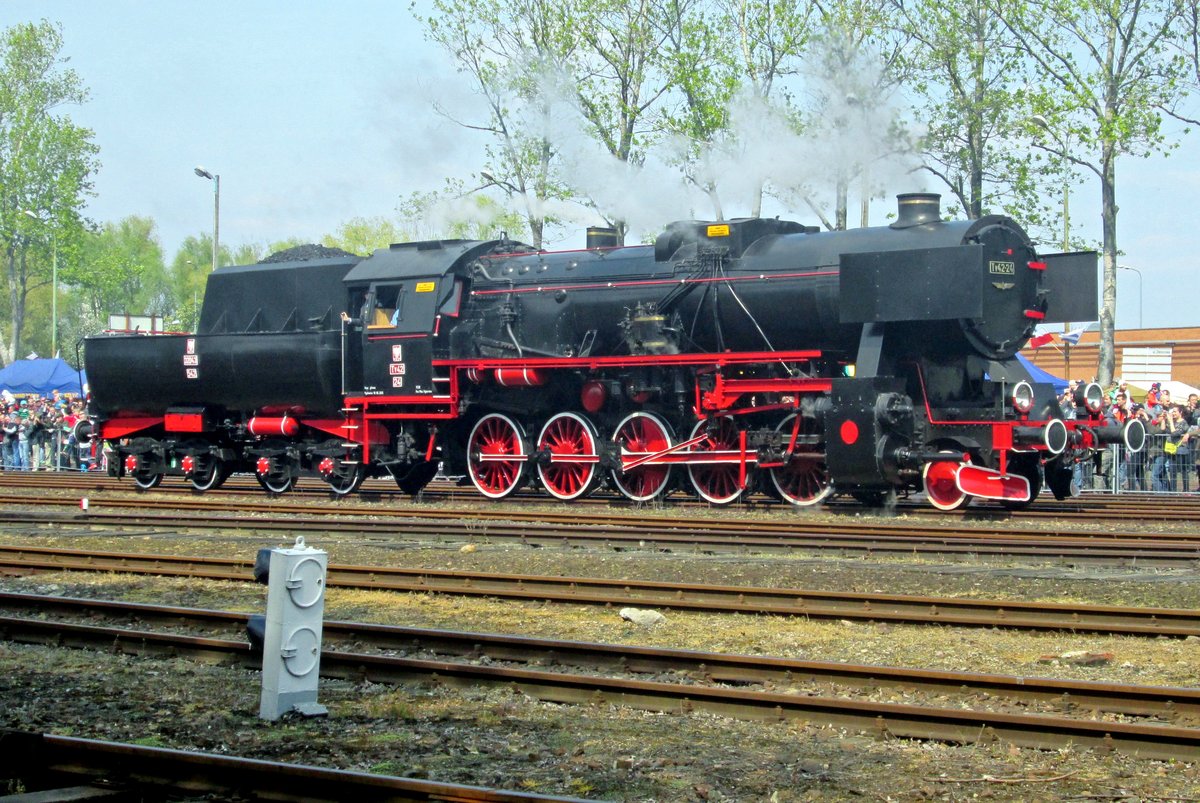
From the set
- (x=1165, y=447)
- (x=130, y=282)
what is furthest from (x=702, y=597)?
(x=130, y=282)

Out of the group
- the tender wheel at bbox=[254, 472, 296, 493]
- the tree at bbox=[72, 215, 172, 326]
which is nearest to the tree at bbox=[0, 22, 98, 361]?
the tree at bbox=[72, 215, 172, 326]

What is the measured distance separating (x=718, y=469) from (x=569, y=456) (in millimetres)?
2040

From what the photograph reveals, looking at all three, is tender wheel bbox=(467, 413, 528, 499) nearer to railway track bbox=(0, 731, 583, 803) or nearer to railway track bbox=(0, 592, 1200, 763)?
railway track bbox=(0, 592, 1200, 763)

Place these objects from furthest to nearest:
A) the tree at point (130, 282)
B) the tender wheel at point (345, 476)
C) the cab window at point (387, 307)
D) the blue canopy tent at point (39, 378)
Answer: the tree at point (130, 282) < the blue canopy tent at point (39, 378) < the tender wheel at point (345, 476) < the cab window at point (387, 307)

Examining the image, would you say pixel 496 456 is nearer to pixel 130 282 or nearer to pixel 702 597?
pixel 702 597

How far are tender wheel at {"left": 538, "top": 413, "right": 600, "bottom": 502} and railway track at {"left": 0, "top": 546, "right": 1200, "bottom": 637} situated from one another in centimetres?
607

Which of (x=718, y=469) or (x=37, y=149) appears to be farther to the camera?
(x=37, y=149)

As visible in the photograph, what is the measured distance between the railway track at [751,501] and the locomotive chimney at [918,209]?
11.7 feet

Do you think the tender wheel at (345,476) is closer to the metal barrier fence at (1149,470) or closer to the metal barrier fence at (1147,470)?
the metal barrier fence at (1147,470)

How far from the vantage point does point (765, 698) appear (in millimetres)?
6730

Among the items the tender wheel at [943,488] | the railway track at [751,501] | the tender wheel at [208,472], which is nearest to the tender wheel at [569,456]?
the railway track at [751,501]

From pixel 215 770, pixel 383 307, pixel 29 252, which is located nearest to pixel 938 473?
pixel 383 307

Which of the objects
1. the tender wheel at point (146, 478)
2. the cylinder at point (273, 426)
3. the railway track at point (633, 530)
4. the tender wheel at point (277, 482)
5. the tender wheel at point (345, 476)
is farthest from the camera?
the tender wheel at point (146, 478)

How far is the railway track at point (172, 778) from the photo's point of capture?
5008 millimetres
